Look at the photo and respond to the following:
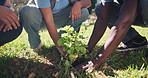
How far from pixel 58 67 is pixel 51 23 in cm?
51

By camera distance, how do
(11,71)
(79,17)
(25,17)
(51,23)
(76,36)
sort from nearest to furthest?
(76,36), (11,71), (51,23), (25,17), (79,17)

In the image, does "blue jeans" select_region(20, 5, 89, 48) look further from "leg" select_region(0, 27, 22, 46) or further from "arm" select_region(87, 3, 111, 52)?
"arm" select_region(87, 3, 111, 52)

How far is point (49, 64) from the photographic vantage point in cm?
201

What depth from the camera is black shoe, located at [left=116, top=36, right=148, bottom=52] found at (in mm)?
2283

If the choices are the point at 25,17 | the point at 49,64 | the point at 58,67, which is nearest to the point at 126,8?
the point at 58,67

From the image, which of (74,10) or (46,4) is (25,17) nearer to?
(46,4)

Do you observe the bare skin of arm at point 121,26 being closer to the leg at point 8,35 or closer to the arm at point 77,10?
the arm at point 77,10

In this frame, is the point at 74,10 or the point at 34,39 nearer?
the point at 74,10

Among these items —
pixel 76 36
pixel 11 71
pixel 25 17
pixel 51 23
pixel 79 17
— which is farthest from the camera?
pixel 79 17

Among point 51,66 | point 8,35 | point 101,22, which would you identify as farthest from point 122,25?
point 8,35

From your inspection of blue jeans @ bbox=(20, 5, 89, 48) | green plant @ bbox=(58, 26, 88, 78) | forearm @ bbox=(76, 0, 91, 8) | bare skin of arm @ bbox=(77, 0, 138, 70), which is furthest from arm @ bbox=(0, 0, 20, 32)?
bare skin of arm @ bbox=(77, 0, 138, 70)

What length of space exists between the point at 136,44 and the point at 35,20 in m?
1.42

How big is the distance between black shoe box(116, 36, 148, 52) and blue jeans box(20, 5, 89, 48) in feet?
2.48

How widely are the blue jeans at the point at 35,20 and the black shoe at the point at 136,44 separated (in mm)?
756
